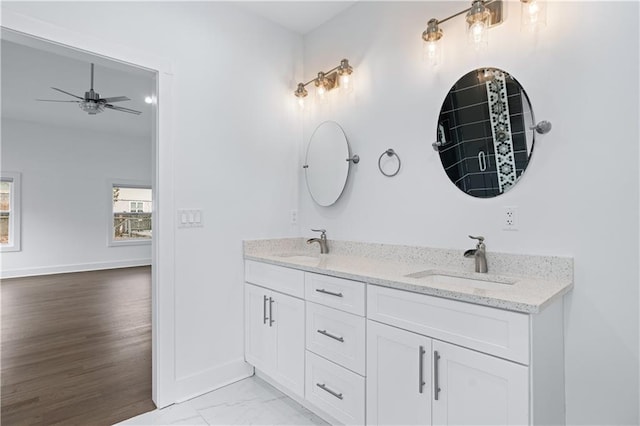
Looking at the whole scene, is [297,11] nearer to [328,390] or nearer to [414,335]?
[414,335]

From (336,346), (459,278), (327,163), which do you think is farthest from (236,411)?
(327,163)

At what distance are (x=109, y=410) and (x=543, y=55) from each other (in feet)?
10.1

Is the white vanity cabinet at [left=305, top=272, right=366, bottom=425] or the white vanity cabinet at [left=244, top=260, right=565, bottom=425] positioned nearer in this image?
the white vanity cabinet at [left=244, top=260, right=565, bottom=425]

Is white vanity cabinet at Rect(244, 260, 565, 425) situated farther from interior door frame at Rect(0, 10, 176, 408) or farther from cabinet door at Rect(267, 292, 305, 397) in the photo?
interior door frame at Rect(0, 10, 176, 408)

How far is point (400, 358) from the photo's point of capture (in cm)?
156

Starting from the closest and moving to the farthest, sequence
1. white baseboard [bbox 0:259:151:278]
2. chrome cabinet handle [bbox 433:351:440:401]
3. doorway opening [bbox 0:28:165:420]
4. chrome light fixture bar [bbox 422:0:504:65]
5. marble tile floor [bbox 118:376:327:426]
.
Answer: chrome cabinet handle [bbox 433:351:440:401]
chrome light fixture bar [bbox 422:0:504:65]
marble tile floor [bbox 118:376:327:426]
doorway opening [bbox 0:28:165:420]
white baseboard [bbox 0:259:151:278]

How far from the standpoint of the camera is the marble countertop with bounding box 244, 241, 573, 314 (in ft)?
4.19

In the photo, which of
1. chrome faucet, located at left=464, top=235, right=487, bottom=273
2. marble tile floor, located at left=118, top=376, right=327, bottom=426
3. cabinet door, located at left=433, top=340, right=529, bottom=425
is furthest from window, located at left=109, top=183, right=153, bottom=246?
cabinet door, located at left=433, top=340, right=529, bottom=425

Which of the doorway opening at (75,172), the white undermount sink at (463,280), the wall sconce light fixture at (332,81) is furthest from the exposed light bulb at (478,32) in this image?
the doorway opening at (75,172)

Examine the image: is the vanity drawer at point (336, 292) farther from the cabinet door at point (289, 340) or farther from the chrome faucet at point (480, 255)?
the chrome faucet at point (480, 255)

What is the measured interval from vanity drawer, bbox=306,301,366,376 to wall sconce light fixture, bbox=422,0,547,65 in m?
1.58

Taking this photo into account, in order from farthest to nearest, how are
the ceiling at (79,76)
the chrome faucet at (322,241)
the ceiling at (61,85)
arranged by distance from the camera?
the ceiling at (61,85) → the chrome faucet at (322,241) → the ceiling at (79,76)

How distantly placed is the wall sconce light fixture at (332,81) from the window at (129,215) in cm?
609

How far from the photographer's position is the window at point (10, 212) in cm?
618
